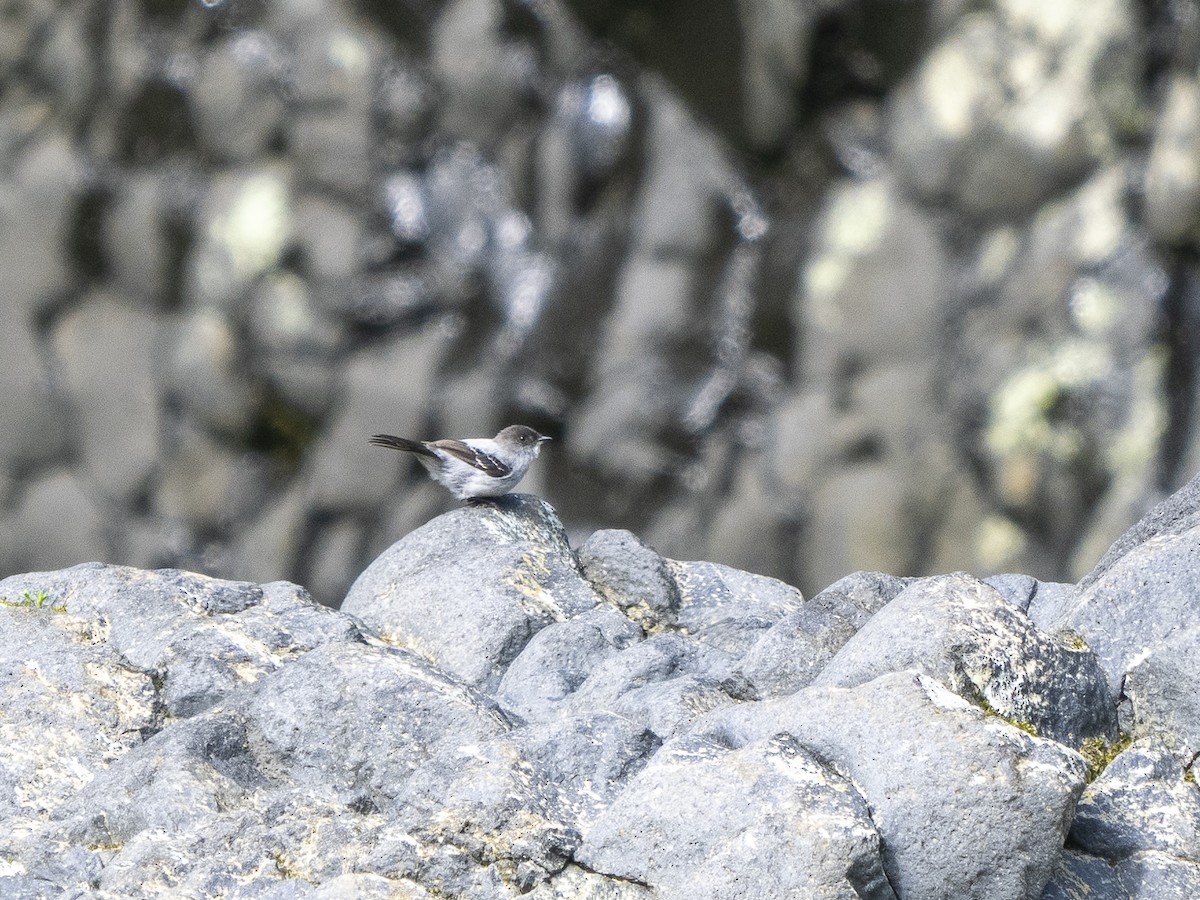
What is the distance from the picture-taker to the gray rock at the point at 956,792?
3.69 m

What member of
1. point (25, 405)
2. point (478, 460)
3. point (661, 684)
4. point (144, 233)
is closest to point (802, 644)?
point (661, 684)

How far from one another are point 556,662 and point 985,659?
1.57 m

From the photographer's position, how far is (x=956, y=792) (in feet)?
12.2

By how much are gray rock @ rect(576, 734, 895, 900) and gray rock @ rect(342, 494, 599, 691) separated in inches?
57.8

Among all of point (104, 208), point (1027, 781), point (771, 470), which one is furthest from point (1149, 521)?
point (104, 208)

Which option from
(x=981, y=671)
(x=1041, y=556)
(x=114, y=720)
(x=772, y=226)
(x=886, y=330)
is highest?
(x=772, y=226)

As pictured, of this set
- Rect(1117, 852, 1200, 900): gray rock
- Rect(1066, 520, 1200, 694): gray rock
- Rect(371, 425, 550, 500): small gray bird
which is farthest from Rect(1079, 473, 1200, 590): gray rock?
Rect(371, 425, 550, 500): small gray bird

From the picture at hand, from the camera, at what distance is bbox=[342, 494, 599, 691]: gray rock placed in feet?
17.6

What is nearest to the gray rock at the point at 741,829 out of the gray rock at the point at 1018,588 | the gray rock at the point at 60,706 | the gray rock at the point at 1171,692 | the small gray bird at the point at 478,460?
the gray rock at the point at 1171,692

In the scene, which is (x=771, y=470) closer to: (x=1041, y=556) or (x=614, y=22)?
(x=1041, y=556)

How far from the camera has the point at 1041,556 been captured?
10812 mm

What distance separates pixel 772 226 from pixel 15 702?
866 centimetres

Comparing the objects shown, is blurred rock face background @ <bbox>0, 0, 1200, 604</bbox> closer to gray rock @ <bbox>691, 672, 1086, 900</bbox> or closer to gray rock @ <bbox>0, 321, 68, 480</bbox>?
gray rock @ <bbox>0, 321, 68, 480</bbox>

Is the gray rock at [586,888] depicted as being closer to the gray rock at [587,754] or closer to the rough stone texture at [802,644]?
the gray rock at [587,754]
